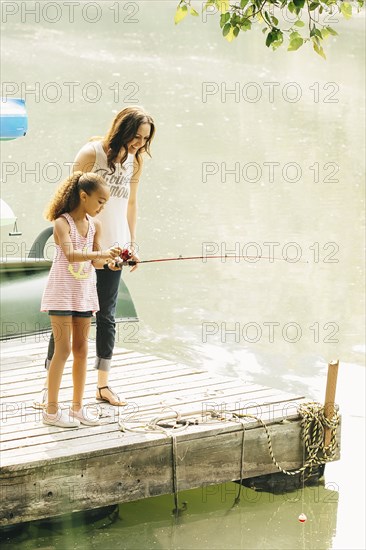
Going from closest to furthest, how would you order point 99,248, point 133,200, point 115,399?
point 99,248 → point 133,200 → point 115,399

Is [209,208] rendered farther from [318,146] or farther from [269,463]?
[269,463]

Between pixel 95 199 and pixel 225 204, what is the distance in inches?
256

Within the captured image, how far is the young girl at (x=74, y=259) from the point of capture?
13.0 ft

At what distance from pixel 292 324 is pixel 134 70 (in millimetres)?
9641

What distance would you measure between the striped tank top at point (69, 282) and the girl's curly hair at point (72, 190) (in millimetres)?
34

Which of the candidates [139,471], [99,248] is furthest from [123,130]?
[139,471]

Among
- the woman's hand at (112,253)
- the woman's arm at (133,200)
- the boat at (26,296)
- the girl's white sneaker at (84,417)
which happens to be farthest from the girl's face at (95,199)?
the boat at (26,296)

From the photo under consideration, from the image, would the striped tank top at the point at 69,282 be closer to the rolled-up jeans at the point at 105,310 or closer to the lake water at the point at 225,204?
the rolled-up jeans at the point at 105,310

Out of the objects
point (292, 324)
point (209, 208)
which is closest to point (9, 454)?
point (292, 324)

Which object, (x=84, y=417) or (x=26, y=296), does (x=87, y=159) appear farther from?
(x=26, y=296)

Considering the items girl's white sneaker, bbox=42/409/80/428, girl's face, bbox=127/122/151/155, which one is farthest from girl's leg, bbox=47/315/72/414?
girl's face, bbox=127/122/151/155

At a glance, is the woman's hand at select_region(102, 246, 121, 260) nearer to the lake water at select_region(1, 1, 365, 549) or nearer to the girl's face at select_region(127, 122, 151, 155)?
the girl's face at select_region(127, 122, 151, 155)

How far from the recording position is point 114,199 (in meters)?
4.17

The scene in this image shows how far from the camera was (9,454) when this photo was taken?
13.1 ft
